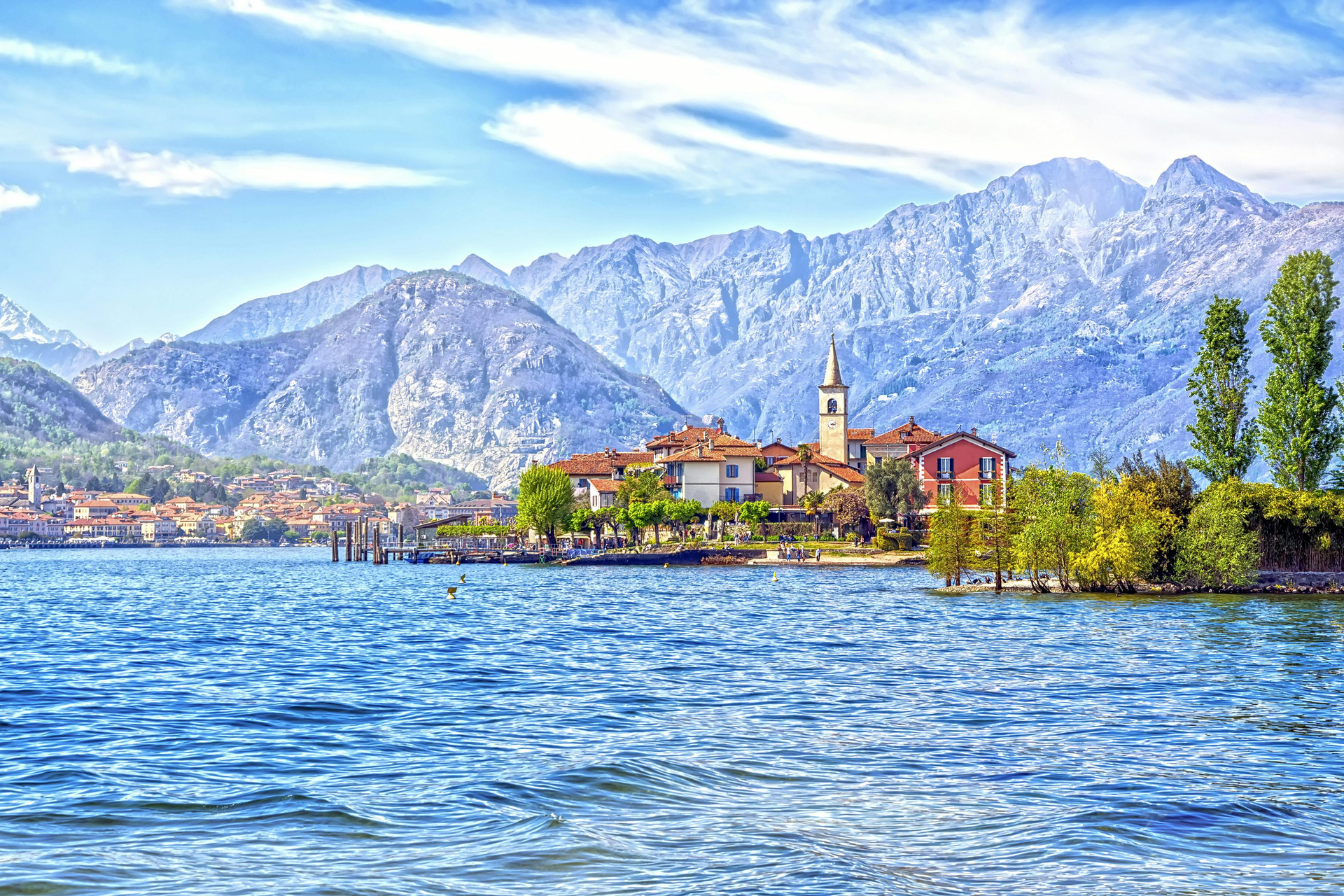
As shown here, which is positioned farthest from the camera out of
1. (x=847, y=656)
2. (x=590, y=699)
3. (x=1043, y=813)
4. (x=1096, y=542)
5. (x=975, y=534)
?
(x=975, y=534)

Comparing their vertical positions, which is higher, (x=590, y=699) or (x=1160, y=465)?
(x=1160, y=465)

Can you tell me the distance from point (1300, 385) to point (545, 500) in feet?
256

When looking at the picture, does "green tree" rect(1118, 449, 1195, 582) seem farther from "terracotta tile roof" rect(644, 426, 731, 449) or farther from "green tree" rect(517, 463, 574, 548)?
"terracotta tile roof" rect(644, 426, 731, 449)

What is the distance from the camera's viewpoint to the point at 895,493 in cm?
13200

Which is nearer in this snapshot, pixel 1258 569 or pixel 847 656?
pixel 847 656

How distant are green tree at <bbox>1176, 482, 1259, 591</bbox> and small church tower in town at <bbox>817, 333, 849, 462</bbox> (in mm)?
99193

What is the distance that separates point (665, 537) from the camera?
488 feet

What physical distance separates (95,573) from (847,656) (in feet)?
367

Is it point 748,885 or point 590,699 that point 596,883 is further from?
point 590,699

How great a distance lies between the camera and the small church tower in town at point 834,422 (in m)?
167

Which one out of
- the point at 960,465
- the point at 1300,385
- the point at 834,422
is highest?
the point at 834,422

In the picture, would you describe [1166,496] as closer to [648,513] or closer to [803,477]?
[648,513]

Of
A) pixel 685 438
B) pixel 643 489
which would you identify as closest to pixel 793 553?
pixel 643 489

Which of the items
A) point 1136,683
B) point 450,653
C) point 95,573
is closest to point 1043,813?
point 1136,683
